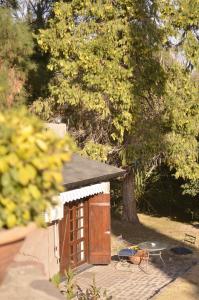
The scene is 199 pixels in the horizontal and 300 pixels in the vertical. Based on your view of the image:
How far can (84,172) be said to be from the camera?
13.6 metres

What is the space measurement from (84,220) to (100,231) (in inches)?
23.7

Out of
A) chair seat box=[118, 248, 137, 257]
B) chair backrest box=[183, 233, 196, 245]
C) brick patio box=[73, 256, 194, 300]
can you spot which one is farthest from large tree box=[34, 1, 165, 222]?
brick patio box=[73, 256, 194, 300]

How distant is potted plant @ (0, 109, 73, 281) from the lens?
70.9 inches

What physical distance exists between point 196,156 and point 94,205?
17.2 ft

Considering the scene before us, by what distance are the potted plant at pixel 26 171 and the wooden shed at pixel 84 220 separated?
10377mm

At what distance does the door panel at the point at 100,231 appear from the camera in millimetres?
15078

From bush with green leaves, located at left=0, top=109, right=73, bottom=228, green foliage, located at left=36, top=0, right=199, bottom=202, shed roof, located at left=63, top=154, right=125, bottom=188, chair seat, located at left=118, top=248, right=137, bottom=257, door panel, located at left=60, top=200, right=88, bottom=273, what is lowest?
chair seat, located at left=118, top=248, right=137, bottom=257

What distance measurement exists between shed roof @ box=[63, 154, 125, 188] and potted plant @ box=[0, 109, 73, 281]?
960cm

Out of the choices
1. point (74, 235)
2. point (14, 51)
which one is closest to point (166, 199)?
point (14, 51)

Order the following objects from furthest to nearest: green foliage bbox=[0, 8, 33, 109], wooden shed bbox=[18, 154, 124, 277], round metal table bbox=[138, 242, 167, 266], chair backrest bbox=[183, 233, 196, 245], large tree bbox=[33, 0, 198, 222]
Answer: green foliage bbox=[0, 8, 33, 109], chair backrest bbox=[183, 233, 196, 245], large tree bbox=[33, 0, 198, 222], round metal table bbox=[138, 242, 167, 266], wooden shed bbox=[18, 154, 124, 277]

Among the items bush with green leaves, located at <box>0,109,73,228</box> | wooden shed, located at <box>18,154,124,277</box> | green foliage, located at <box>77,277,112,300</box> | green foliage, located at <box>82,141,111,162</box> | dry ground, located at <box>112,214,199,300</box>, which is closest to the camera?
bush with green leaves, located at <box>0,109,73,228</box>

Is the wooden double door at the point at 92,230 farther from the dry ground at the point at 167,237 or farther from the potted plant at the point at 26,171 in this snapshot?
the potted plant at the point at 26,171

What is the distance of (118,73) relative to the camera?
17.2m

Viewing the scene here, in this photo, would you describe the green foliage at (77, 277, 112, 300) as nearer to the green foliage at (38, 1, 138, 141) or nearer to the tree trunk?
the green foliage at (38, 1, 138, 141)
